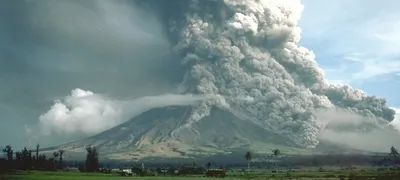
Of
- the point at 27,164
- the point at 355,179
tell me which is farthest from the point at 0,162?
the point at 355,179

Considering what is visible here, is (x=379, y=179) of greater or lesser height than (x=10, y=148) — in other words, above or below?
below

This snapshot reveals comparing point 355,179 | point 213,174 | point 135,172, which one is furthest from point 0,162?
point 355,179

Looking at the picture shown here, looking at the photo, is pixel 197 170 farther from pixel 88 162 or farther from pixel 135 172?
pixel 88 162

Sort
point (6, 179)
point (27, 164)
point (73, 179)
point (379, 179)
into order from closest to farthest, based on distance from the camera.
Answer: point (6, 179) → point (73, 179) → point (379, 179) → point (27, 164)

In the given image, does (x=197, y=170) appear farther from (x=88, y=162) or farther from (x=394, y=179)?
(x=394, y=179)

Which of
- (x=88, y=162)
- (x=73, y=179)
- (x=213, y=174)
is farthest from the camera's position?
(x=88, y=162)

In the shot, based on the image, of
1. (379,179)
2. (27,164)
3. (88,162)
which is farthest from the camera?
(88,162)

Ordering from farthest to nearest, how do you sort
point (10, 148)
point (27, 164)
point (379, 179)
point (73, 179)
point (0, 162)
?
point (10, 148) < point (27, 164) < point (0, 162) < point (379, 179) < point (73, 179)

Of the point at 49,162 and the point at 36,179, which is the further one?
the point at 49,162

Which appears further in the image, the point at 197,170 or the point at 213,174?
the point at 197,170
